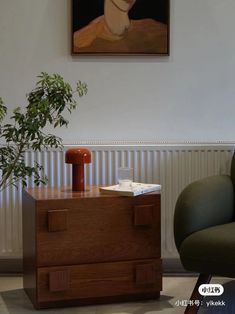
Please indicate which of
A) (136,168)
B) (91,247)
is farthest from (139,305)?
(136,168)

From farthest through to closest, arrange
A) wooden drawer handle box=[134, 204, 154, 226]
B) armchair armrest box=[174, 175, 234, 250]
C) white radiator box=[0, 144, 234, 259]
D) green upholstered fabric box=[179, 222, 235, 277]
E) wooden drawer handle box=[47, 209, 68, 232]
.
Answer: white radiator box=[0, 144, 234, 259] < wooden drawer handle box=[134, 204, 154, 226] < wooden drawer handle box=[47, 209, 68, 232] < armchair armrest box=[174, 175, 234, 250] < green upholstered fabric box=[179, 222, 235, 277]

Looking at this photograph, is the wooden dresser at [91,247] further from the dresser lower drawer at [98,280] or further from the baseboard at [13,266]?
the baseboard at [13,266]

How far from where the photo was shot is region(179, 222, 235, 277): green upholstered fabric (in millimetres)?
2100

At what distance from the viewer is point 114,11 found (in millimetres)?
3053

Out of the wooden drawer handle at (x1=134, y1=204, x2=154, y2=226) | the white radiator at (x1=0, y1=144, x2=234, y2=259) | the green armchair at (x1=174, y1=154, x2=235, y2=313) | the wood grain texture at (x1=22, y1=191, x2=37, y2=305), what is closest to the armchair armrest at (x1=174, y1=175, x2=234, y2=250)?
the green armchair at (x1=174, y1=154, x2=235, y2=313)

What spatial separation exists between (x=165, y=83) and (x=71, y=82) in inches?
20.8

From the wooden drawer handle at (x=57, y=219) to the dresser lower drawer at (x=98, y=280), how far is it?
177 millimetres

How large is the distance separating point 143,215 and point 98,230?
0.71 ft

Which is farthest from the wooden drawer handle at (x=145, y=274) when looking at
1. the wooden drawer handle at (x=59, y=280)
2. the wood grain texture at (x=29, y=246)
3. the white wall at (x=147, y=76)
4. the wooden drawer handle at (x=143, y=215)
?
the white wall at (x=147, y=76)

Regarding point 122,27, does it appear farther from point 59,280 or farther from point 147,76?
point 59,280

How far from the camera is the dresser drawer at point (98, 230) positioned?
2.40m

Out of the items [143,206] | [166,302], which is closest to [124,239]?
[143,206]

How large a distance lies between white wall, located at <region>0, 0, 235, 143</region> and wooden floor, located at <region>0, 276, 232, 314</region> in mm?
848

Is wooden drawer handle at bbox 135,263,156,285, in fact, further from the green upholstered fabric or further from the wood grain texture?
the wood grain texture
